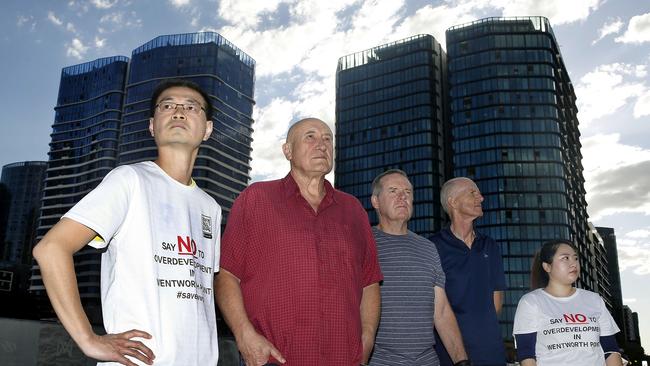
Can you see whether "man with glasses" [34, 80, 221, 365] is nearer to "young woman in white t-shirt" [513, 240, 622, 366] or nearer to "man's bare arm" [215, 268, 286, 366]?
"man's bare arm" [215, 268, 286, 366]

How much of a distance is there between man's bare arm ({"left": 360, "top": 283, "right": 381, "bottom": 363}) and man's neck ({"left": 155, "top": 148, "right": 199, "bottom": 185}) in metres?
1.28

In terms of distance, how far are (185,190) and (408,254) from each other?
221 centimetres

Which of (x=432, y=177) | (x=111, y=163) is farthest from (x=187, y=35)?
(x=432, y=177)

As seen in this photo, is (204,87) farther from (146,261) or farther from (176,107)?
(146,261)

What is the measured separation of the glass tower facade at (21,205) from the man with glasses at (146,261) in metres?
162

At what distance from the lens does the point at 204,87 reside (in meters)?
112

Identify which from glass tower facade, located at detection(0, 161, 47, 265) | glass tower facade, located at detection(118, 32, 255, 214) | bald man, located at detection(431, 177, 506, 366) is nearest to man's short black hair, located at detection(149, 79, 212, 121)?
bald man, located at detection(431, 177, 506, 366)

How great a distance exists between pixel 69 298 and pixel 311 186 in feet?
5.37

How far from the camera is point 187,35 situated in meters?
115

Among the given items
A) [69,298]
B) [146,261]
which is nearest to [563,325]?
[146,261]

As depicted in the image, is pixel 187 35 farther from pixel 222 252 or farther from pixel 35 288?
pixel 222 252

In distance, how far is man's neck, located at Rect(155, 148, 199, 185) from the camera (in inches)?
102

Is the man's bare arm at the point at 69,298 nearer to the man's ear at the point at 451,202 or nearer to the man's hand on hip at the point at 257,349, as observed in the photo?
the man's hand on hip at the point at 257,349

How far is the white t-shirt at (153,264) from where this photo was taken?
6.82ft
